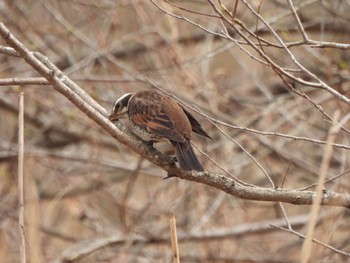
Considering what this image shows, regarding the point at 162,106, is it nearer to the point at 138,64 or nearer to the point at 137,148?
the point at 137,148

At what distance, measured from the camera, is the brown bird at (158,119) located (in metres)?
3.97

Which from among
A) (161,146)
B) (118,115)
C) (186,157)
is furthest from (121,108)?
(161,146)

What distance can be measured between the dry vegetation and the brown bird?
176cm

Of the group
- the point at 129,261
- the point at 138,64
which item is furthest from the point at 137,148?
the point at 138,64

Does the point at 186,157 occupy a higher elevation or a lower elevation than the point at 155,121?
lower

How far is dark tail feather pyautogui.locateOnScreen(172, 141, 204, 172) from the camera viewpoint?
3566mm

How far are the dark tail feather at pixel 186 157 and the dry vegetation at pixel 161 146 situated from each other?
2165mm

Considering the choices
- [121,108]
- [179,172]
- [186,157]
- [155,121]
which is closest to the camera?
[179,172]

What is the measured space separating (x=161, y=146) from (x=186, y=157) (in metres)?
3.34

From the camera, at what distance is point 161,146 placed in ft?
23.1

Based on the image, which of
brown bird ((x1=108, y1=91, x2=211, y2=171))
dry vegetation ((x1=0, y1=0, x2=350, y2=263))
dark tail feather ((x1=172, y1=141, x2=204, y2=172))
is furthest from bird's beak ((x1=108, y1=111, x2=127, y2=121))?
dry vegetation ((x1=0, y1=0, x2=350, y2=263))

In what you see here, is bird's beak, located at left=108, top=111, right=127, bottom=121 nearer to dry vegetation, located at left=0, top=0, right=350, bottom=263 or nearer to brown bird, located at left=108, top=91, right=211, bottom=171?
brown bird, located at left=108, top=91, right=211, bottom=171

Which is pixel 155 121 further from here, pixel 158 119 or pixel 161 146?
pixel 161 146

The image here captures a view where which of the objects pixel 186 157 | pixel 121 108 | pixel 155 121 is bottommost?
pixel 186 157
